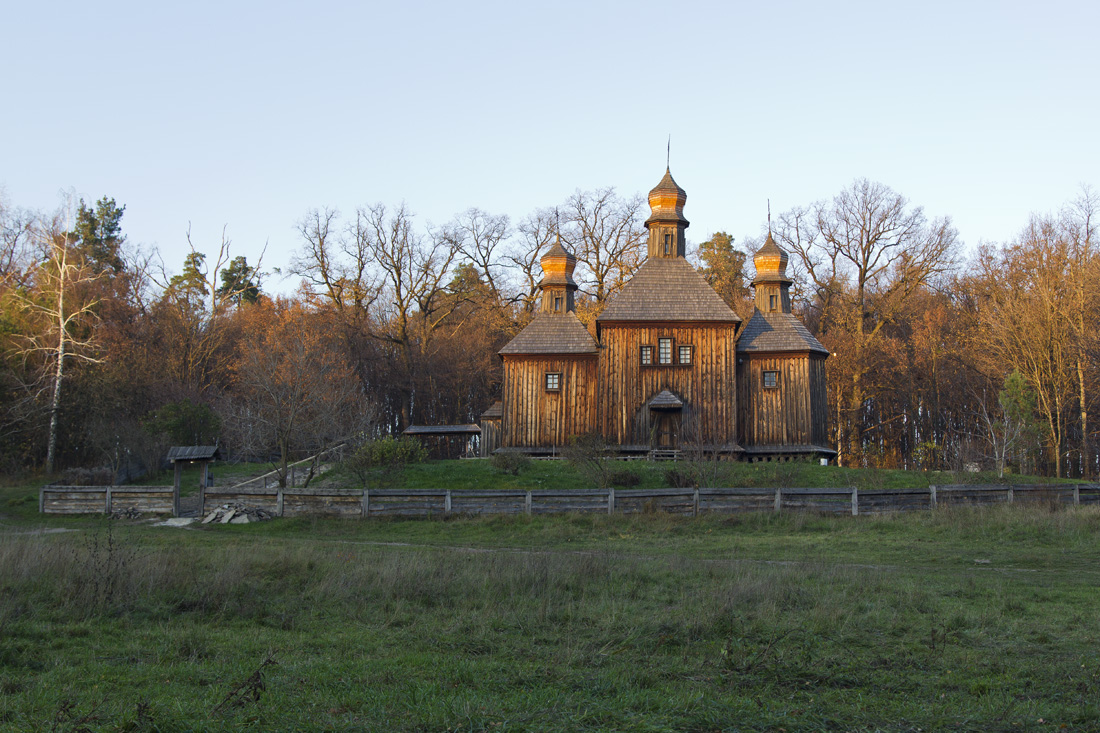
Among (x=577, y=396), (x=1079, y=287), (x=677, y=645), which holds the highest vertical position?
(x=1079, y=287)

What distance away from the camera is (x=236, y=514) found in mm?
23953

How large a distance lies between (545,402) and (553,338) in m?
2.80

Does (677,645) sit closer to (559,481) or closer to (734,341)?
(559,481)

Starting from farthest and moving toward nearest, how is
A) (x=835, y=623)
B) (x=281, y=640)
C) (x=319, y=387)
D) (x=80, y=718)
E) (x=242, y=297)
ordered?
1. (x=242, y=297)
2. (x=319, y=387)
3. (x=835, y=623)
4. (x=281, y=640)
5. (x=80, y=718)

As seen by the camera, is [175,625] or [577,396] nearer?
[175,625]

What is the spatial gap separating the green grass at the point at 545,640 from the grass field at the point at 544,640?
1.4 inches

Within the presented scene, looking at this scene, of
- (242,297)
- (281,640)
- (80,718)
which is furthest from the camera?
(242,297)

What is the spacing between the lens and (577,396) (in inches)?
1462

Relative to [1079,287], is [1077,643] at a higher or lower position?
lower

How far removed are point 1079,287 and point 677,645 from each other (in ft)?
112

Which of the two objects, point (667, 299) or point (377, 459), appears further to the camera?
point (667, 299)

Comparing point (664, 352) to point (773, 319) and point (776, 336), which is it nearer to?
point (776, 336)

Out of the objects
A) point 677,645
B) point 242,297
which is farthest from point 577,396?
point 242,297

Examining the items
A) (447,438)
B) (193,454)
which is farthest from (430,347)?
(193,454)
